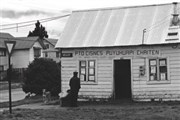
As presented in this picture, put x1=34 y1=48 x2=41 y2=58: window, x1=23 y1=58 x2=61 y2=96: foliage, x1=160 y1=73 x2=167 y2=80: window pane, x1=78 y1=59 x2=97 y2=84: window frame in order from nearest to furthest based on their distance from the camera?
x1=160 y1=73 x2=167 y2=80: window pane, x1=78 y1=59 x2=97 y2=84: window frame, x1=23 y1=58 x2=61 y2=96: foliage, x1=34 y1=48 x2=41 y2=58: window

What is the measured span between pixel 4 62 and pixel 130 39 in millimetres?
49502

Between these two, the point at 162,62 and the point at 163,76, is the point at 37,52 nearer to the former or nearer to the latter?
the point at 162,62

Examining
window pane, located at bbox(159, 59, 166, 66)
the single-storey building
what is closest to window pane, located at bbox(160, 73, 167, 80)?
the single-storey building

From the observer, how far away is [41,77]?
27.6 meters

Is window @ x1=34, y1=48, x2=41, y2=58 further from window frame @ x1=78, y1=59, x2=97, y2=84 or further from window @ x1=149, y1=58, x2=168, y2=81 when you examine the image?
window @ x1=149, y1=58, x2=168, y2=81

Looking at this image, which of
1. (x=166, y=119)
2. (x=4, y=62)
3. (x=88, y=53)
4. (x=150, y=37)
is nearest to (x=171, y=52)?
(x=150, y=37)

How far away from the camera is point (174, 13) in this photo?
20.0 metres

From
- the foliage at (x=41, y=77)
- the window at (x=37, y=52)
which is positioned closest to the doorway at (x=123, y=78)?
the foliage at (x=41, y=77)

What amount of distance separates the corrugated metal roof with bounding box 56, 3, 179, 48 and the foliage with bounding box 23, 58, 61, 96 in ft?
19.8

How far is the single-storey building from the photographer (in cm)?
1923

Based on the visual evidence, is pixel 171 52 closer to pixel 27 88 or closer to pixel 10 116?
pixel 10 116

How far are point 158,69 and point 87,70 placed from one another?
376 centimetres

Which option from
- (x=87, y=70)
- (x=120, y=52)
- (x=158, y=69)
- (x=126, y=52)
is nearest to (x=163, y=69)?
(x=158, y=69)

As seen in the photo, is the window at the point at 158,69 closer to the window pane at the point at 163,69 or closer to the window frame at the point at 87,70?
the window pane at the point at 163,69
